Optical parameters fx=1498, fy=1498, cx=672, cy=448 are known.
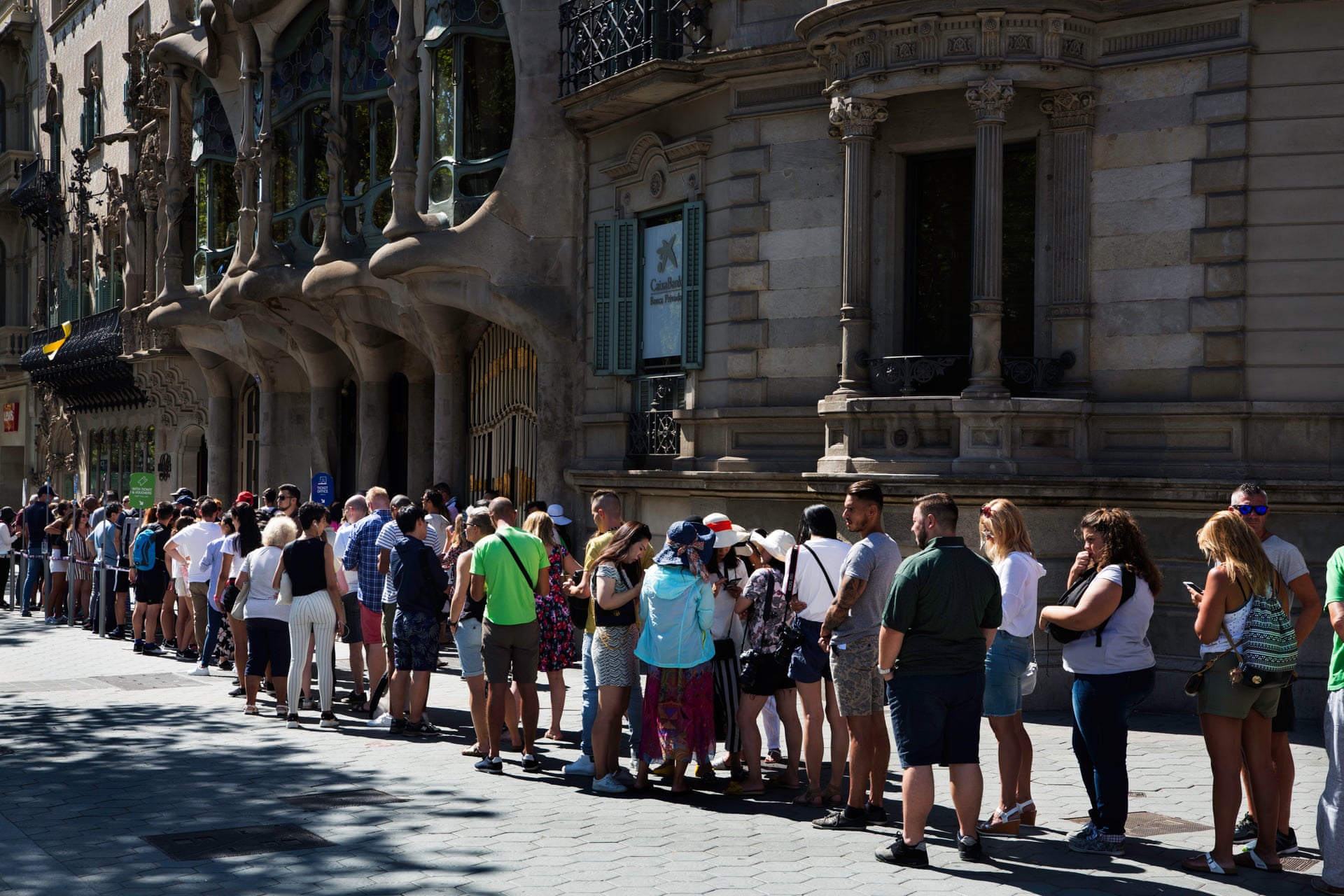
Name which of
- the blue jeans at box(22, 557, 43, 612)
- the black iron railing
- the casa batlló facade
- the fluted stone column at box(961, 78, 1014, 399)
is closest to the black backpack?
the casa batlló facade

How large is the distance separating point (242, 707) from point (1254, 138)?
32.5ft

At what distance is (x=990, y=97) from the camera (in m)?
13.1

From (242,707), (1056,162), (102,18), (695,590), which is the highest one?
(102,18)

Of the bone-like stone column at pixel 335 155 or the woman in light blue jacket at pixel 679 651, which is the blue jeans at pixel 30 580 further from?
the woman in light blue jacket at pixel 679 651

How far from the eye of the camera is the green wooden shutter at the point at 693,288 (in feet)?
52.4

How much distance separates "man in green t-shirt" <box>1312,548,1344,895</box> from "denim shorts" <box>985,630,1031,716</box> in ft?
5.42

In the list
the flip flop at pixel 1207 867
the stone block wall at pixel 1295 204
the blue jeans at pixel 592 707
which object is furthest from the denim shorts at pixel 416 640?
the stone block wall at pixel 1295 204

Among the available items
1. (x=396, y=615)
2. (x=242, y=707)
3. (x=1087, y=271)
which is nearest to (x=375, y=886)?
(x=396, y=615)

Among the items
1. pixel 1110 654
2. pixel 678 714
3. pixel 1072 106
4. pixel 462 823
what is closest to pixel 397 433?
pixel 1072 106

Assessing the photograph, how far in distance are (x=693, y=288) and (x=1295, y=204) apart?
6.12m

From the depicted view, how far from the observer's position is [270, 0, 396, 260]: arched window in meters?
21.2

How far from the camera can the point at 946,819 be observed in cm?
863

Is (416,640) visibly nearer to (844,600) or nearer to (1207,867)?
(844,600)

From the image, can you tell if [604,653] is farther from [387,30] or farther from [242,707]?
[387,30]
